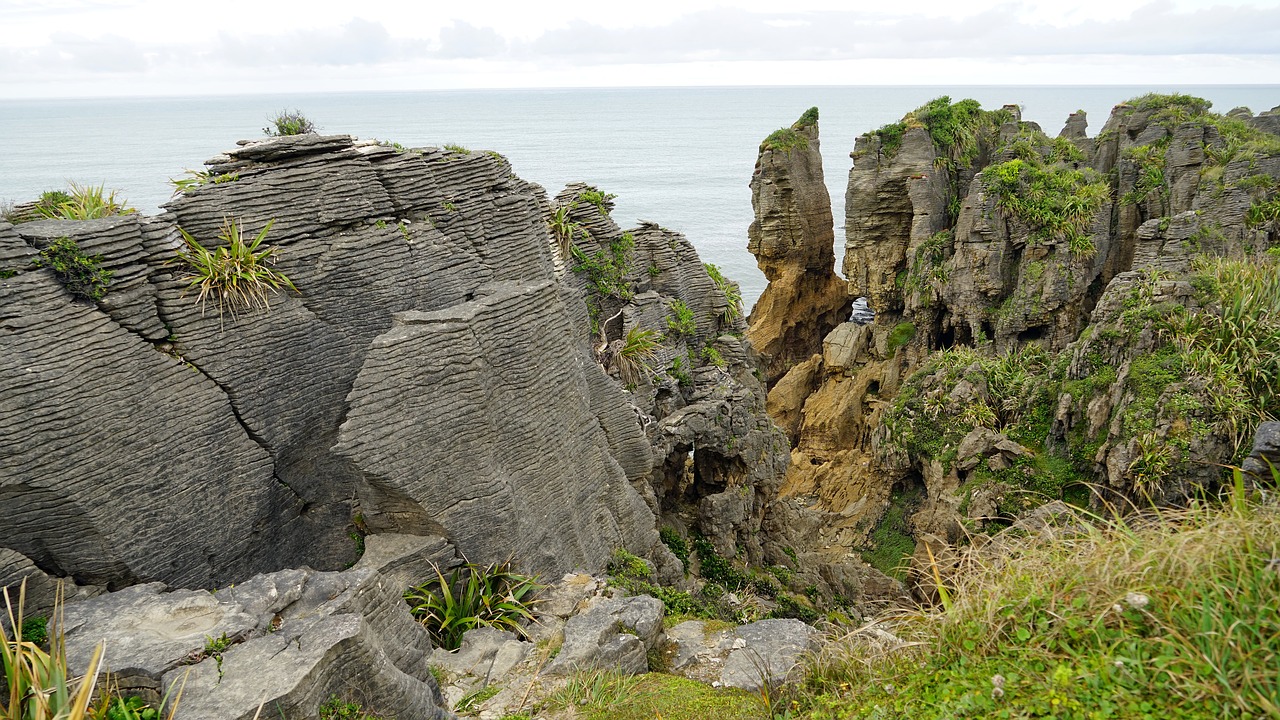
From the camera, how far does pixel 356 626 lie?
8.55 meters

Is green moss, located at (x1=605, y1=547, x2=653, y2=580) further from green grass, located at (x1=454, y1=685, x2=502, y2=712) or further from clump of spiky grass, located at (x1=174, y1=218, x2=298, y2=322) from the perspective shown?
clump of spiky grass, located at (x1=174, y1=218, x2=298, y2=322)

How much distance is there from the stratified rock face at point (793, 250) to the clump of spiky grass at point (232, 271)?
26.3 metres

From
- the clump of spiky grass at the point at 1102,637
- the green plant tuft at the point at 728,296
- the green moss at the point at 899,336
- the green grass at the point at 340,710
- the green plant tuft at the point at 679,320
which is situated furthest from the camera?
the green moss at the point at 899,336

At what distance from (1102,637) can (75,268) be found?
11.6 meters

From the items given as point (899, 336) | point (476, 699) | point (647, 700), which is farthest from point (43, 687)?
point (899, 336)

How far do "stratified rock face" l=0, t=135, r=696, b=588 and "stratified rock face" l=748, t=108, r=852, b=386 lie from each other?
23.1m

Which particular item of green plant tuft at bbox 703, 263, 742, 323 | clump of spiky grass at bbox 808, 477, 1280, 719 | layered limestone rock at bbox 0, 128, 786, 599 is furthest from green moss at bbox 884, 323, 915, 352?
clump of spiky grass at bbox 808, 477, 1280, 719

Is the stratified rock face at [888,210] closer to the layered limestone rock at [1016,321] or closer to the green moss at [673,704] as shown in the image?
the layered limestone rock at [1016,321]

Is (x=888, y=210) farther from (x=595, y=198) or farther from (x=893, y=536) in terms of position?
(x=595, y=198)

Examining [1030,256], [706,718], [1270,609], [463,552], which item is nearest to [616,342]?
[463,552]

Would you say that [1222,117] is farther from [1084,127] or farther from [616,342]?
[616,342]

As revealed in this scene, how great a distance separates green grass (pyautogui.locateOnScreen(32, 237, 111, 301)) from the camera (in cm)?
953

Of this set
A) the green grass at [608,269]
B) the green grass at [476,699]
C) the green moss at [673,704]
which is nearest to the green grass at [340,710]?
the green grass at [476,699]

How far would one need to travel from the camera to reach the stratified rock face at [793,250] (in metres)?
35.7
